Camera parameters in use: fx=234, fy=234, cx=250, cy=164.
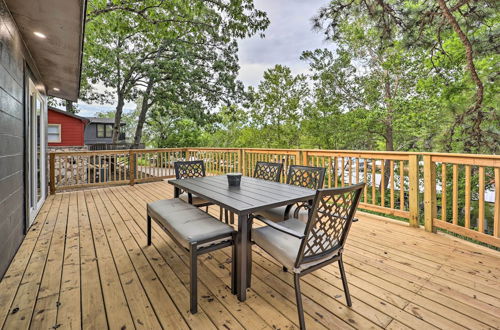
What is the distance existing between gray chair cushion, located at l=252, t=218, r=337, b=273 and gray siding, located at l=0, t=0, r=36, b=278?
225cm

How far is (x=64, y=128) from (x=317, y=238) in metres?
15.2

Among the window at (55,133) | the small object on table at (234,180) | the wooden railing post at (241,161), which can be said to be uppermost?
the window at (55,133)

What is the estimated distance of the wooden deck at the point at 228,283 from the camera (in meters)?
1.53

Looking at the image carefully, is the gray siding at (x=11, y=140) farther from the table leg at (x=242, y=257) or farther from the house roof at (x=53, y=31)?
the table leg at (x=242, y=257)

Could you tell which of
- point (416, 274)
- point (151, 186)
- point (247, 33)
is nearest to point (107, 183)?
point (151, 186)

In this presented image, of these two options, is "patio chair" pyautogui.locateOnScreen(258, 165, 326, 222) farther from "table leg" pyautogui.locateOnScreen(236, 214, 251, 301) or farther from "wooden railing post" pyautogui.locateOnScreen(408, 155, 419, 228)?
"wooden railing post" pyautogui.locateOnScreen(408, 155, 419, 228)

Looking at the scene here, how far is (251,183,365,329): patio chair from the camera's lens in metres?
1.41

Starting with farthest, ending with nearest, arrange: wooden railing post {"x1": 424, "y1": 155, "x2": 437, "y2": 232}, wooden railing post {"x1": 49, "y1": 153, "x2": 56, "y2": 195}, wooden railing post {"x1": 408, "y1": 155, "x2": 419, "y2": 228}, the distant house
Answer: the distant house < wooden railing post {"x1": 49, "y1": 153, "x2": 56, "y2": 195} < wooden railing post {"x1": 408, "y1": 155, "x2": 419, "y2": 228} < wooden railing post {"x1": 424, "y1": 155, "x2": 437, "y2": 232}

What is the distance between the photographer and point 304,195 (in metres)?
2.09

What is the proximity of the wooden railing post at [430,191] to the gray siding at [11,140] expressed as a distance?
14.7 feet

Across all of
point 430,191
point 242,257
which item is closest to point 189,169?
point 242,257

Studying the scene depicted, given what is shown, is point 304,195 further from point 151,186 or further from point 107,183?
point 107,183

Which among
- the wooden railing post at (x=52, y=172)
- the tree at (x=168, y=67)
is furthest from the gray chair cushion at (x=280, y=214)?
the tree at (x=168, y=67)

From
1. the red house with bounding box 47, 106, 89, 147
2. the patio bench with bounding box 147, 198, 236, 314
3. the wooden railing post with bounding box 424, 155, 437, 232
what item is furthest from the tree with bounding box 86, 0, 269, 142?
the patio bench with bounding box 147, 198, 236, 314
